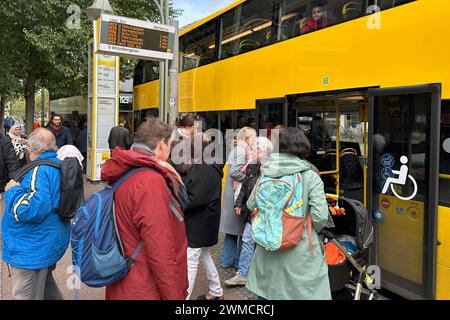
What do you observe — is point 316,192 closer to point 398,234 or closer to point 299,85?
point 398,234

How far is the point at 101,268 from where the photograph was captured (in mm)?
2066

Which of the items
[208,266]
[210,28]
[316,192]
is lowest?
[208,266]

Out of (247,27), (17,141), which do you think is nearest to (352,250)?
(247,27)

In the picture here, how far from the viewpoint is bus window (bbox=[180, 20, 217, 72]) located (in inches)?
319

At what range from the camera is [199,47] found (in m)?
8.69

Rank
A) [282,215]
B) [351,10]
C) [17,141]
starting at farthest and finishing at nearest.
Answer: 1. [17,141]
2. [351,10]
3. [282,215]

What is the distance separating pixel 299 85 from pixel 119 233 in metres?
3.95

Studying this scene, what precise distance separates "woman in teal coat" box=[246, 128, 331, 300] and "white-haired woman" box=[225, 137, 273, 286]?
1440 mm

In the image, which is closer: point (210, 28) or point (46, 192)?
point (46, 192)

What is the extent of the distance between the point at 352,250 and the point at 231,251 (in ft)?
6.55

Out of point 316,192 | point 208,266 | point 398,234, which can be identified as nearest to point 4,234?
point 208,266

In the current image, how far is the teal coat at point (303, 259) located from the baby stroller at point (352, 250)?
507mm

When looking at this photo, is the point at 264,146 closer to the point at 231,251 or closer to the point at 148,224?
the point at 231,251

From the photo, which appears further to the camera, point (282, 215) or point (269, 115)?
point (269, 115)
